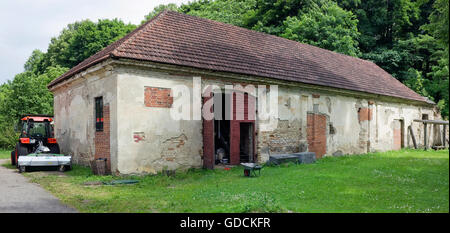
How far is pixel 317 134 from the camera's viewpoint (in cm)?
1578

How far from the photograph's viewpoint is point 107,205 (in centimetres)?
680

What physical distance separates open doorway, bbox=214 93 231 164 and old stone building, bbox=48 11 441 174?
74 mm

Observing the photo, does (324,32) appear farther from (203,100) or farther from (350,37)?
(203,100)

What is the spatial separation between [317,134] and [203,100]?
21.2ft

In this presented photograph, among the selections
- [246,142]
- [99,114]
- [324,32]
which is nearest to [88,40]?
[324,32]

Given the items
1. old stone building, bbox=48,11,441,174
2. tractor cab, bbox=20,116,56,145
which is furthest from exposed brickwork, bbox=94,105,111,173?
tractor cab, bbox=20,116,56,145

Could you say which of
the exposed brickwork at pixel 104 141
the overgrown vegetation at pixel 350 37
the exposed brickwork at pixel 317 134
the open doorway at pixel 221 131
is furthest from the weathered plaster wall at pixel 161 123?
the overgrown vegetation at pixel 350 37

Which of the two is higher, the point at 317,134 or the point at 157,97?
the point at 157,97

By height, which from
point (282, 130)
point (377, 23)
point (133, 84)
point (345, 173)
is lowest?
point (345, 173)

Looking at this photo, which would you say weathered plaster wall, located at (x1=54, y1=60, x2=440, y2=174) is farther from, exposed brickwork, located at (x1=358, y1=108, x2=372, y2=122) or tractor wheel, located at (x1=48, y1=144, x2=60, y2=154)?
tractor wheel, located at (x1=48, y1=144, x2=60, y2=154)

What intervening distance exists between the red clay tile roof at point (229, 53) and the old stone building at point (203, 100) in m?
0.06
